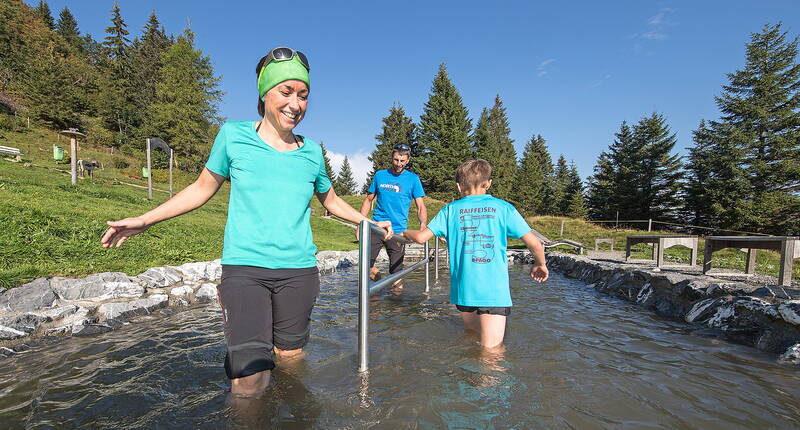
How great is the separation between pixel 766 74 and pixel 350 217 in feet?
126

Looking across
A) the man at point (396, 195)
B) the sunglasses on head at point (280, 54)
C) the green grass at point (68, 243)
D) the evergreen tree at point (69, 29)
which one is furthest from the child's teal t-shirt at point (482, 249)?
the evergreen tree at point (69, 29)

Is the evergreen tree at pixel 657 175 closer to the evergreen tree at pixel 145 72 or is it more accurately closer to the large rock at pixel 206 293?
the large rock at pixel 206 293

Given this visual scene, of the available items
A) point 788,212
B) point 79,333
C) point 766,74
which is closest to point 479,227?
point 79,333

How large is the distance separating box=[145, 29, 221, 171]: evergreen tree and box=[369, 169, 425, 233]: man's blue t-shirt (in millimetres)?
32858

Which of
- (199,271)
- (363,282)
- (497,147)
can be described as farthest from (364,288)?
(497,147)

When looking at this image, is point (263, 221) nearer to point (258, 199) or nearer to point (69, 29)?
point (258, 199)

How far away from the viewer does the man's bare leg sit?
177cm

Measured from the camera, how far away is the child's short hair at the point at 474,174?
2.95 m

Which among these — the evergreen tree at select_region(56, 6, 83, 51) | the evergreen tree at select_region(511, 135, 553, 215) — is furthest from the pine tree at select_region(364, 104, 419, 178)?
the evergreen tree at select_region(56, 6, 83, 51)

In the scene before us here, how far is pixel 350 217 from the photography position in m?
2.39

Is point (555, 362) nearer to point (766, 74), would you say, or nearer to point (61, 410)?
point (61, 410)

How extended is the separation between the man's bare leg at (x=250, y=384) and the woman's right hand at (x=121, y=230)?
0.91 meters

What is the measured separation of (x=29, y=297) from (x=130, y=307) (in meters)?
0.78

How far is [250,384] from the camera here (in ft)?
5.85
